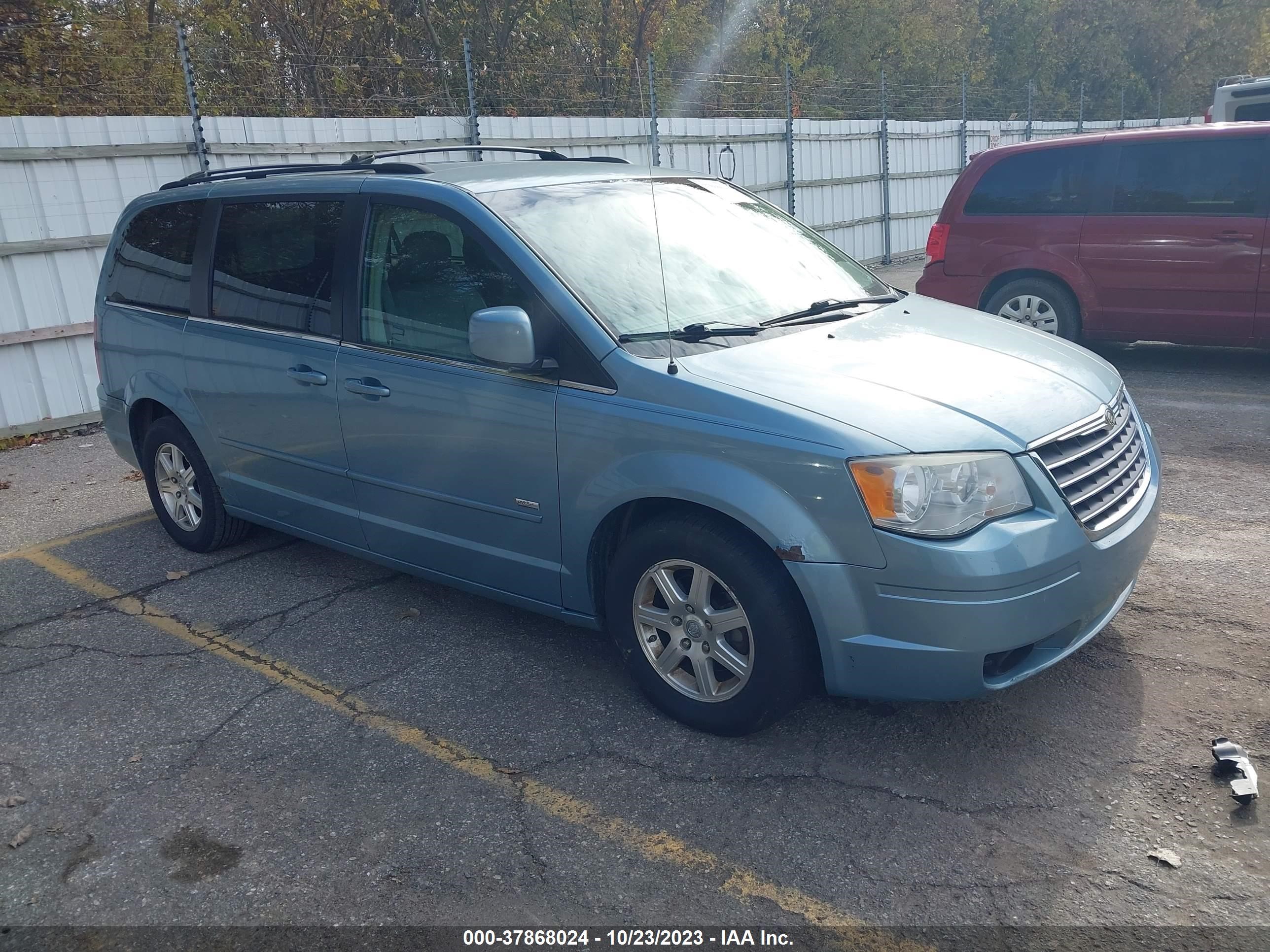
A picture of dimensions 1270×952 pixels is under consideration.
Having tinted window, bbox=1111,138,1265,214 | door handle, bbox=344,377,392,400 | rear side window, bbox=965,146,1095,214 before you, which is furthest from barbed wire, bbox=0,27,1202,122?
door handle, bbox=344,377,392,400

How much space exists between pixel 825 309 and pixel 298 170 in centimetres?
258

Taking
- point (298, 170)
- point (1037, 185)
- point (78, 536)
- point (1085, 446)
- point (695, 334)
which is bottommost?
point (78, 536)

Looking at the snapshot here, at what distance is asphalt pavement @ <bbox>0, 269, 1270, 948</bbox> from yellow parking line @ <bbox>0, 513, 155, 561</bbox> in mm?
960

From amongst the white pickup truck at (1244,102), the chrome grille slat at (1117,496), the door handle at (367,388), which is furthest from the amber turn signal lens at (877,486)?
the white pickup truck at (1244,102)

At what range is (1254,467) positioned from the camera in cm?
599

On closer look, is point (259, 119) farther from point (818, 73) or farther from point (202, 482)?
point (818, 73)

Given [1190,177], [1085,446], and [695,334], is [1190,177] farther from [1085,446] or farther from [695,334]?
[695,334]

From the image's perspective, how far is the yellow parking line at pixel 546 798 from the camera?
8.94ft

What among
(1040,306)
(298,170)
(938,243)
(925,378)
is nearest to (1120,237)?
(1040,306)

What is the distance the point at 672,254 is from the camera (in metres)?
4.13

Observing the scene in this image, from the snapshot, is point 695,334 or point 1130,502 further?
point 695,334

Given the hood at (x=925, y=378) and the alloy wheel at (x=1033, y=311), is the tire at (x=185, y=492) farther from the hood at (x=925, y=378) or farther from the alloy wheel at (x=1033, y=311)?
the alloy wheel at (x=1033, y=311)

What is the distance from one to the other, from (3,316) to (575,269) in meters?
6.29

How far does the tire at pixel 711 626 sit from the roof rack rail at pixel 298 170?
75.0 inches
